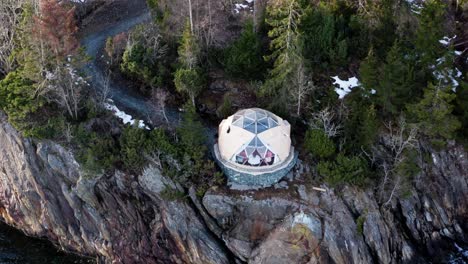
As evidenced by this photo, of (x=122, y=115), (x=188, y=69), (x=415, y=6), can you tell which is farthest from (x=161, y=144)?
(x=415, y=6)

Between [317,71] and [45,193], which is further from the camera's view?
[317,71]

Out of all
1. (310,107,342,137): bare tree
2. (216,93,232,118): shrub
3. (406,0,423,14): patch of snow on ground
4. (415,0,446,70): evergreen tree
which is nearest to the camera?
(310,107,342,137): bare tree

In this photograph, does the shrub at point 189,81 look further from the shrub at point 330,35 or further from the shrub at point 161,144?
the shrub at point 330,35

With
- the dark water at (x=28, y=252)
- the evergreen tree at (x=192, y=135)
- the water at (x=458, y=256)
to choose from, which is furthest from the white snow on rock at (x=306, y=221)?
the dark water at (x=28, y=252)

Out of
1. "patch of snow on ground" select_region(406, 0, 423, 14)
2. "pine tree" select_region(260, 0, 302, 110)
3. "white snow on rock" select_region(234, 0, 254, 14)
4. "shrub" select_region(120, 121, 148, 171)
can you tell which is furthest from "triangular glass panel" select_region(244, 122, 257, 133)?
"patch of snow on ground" select_region(406, 0, 423, 14)

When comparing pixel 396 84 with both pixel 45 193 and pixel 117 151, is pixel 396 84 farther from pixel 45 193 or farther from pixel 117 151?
pixel 45 193

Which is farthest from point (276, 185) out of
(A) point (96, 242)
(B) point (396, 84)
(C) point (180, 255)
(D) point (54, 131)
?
(D) point (54, 131)

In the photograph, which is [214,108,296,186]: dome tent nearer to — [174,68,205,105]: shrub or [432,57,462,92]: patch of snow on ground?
[174,68,205,105]: shrub
